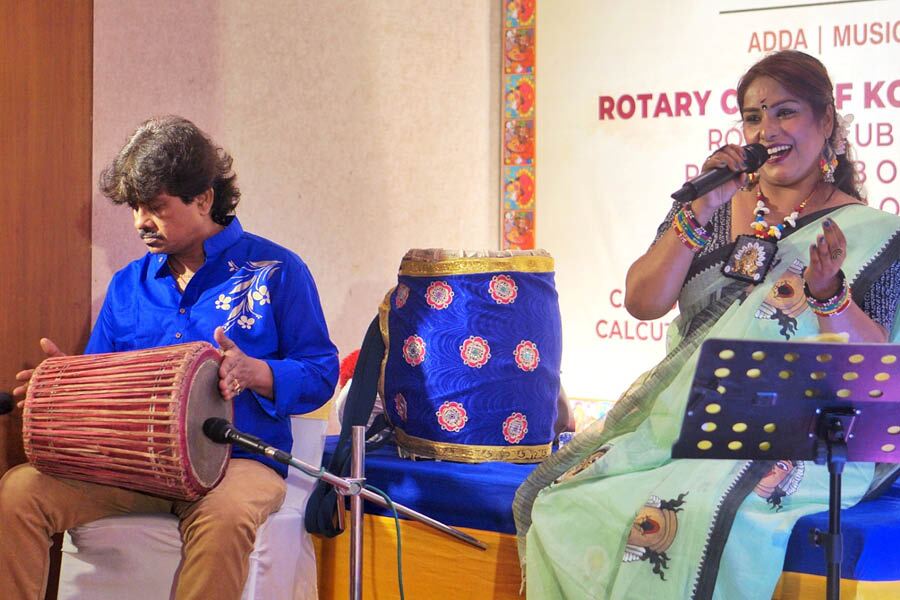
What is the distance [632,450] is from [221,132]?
234cm

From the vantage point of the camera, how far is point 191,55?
166 inches

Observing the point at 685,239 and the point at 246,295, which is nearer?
the point at 685,239

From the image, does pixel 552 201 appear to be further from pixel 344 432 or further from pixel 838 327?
pixel 838 327

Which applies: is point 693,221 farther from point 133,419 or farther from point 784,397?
point 133,419

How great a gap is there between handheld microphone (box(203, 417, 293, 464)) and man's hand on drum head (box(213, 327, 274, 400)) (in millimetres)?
141

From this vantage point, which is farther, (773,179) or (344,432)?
(344,432)

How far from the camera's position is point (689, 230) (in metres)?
2.76

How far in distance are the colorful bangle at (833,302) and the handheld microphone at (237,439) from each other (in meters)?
1.17

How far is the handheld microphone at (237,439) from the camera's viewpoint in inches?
91.1

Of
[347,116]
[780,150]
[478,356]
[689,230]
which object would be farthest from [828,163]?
[347,116]

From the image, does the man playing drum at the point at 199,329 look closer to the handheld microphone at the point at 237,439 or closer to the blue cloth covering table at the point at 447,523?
the handheld microphone at the point at 237,439

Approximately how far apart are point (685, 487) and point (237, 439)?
3.31 ft

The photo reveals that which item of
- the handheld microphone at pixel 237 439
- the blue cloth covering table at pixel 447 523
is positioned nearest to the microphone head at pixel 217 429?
the handheld microphone at pixel 237 439

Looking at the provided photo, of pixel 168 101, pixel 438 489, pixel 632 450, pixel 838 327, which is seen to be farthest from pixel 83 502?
pixel 838 327
